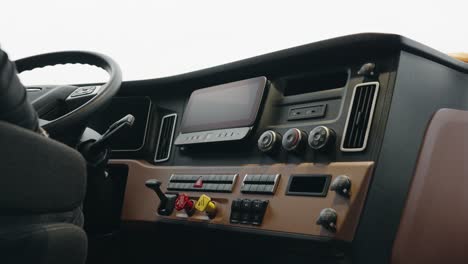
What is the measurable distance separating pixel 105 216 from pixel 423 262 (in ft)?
2.61

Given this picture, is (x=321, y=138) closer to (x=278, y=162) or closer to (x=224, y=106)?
(x=278, y=162)

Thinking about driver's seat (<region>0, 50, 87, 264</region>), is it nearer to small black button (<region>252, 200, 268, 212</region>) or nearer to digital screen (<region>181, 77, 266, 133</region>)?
small black button (<region>252, 200, 268, 212</region>)

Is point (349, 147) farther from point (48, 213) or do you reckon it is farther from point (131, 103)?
point (131, 103)

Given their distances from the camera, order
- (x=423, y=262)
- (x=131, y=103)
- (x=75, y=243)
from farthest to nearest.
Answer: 1. (x=131, y=103)
2. (x=423, y=262)
3. (x=75, y=243)

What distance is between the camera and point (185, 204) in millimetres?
1186

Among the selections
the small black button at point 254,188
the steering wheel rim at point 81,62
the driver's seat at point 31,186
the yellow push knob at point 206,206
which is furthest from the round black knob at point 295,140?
the driver's seat at point 31,186

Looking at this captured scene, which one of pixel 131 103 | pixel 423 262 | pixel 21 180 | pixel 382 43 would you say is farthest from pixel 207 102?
pixel 21 180

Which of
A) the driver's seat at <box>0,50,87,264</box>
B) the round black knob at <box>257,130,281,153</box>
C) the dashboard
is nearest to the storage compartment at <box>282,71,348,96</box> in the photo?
the dashboard

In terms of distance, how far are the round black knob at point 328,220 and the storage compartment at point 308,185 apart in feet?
0.17

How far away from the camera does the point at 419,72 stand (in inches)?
38.1

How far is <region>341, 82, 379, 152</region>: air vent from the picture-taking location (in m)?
0.95

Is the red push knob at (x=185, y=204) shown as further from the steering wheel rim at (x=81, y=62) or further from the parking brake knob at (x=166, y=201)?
the steering wheel rim at (x=81, y=62)

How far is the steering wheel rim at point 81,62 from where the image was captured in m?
0.88

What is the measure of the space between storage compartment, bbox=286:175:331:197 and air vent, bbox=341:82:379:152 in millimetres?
71
